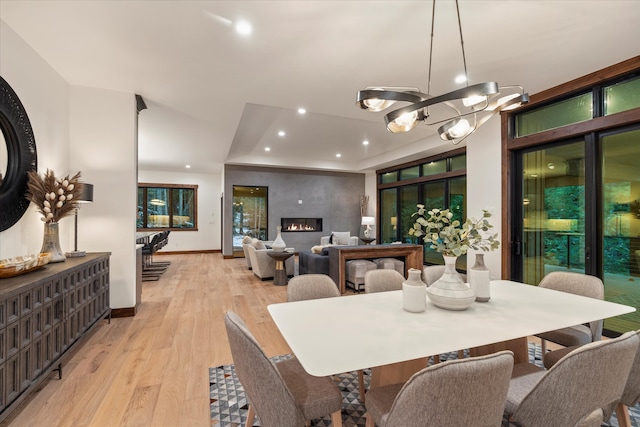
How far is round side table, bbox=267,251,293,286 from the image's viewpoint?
221 inches

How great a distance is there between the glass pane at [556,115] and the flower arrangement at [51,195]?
17.4 ft

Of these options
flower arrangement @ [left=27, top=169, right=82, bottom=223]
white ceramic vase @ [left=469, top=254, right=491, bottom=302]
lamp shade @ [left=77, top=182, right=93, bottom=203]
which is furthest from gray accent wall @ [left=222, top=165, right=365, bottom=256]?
white ceramic vase @ [left=469, top=254, right=491, bottom=302]

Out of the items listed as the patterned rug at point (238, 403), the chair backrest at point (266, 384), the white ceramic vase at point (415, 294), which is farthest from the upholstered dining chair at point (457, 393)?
the patterned rug at point (238, 403)

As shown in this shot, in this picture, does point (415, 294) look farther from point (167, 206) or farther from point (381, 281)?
point (167, 206)

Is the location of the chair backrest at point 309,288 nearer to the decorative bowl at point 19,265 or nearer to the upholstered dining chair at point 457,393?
the upholstered dining chair at point 457,393

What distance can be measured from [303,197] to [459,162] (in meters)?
4.57

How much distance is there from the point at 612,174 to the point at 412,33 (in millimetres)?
2658

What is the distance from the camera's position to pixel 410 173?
8125 millimetres

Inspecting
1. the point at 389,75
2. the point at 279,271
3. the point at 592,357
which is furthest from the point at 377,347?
the point at 279,271

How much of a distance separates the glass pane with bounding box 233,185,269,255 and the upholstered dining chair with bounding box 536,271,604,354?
7.41 meters

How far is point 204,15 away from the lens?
2254 millimetres

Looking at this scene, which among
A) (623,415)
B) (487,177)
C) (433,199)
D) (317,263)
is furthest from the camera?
(433,199)

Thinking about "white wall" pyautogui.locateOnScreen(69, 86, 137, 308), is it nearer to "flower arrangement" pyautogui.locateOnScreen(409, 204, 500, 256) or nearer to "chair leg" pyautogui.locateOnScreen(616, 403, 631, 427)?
"flower arrangement" pyautogui.locateOnScreen(409, 204, 500, 256)

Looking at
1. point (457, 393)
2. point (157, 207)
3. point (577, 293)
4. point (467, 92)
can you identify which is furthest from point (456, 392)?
point (157, 207)
